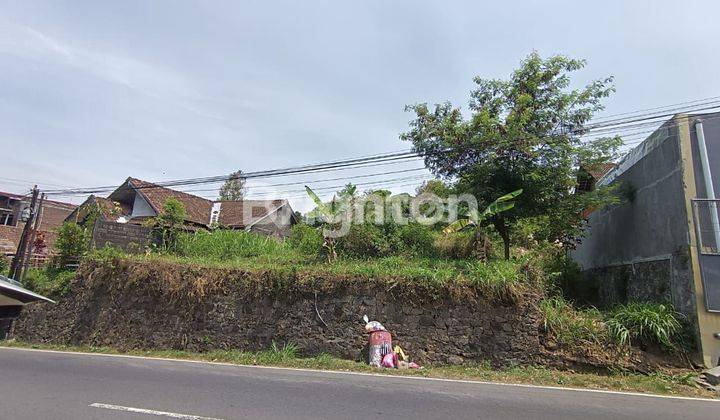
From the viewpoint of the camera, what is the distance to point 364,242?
14336 mm

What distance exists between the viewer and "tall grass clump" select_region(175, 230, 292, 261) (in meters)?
16.0

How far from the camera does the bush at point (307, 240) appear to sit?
14909 mm

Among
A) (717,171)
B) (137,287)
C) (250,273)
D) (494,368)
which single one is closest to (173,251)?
(137,287)

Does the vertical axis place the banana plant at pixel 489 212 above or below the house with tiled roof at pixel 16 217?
below

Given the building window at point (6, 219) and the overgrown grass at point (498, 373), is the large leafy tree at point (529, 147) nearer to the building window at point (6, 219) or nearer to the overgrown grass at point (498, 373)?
the overgrown grass at point (498, 373)

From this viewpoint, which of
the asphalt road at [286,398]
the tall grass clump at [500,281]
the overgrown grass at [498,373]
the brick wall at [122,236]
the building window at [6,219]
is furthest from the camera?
the building window at [6,219]

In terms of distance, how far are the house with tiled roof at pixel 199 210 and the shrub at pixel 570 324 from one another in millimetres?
17578

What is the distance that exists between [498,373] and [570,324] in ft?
6.91

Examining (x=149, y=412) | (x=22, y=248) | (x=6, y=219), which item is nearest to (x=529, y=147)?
(x=149, y=412)

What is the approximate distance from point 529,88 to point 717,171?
5.55 m

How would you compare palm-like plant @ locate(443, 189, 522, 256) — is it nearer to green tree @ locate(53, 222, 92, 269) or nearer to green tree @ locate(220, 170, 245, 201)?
green tree @ locate(53, 222, 92, 269)

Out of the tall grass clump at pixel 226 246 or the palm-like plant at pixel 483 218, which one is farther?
the tall grass clump at pixel 226 246

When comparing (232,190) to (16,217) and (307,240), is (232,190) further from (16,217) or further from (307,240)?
(307,240)

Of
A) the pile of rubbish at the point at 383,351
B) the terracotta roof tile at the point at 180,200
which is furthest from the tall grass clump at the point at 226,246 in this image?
the pile of rubbish at the point at 383,351
